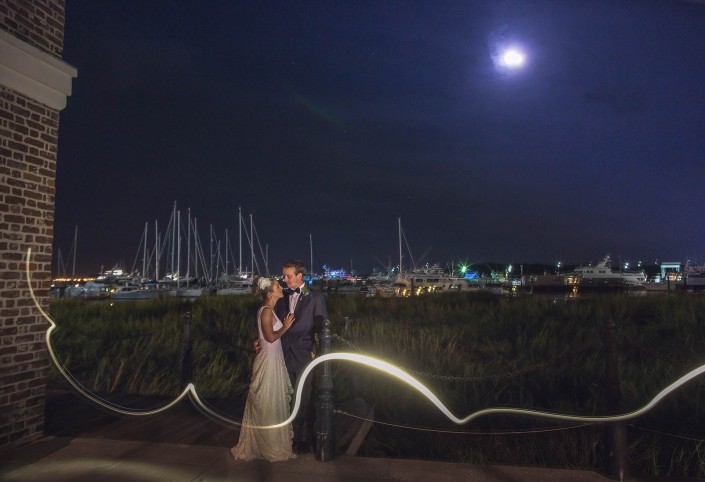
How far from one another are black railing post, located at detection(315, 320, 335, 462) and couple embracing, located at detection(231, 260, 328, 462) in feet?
1.03

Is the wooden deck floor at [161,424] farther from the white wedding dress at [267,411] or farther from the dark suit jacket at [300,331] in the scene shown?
the dark suit jacket at [300,331]

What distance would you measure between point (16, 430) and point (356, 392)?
4.37 m

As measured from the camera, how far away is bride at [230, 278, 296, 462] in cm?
517

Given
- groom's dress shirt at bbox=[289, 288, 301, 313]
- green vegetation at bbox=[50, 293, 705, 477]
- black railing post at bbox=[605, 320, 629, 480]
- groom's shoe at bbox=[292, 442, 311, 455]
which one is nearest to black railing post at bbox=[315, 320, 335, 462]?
groom's shoe at bbox=[292, 442, 311, 455]

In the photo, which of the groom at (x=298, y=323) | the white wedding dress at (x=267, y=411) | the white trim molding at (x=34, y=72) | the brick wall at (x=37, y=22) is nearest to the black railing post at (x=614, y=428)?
the groom at (x=298, y=323)

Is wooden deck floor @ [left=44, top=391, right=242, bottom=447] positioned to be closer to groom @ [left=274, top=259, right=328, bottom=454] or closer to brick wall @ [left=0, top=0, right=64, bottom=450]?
brick wall @ [left=0, top=0, right=64, bottom=450]

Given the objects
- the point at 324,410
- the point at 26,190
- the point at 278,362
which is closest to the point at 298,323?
the point at 278,362

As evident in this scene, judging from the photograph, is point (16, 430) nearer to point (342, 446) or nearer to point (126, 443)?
point (126, 443)

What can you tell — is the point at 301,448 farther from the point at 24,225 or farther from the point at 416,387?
the point at 24,225

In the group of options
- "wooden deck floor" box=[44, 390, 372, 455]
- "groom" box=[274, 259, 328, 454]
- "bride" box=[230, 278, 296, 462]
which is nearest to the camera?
"bride" box=[230, 278, 296, 462]

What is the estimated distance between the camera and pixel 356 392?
7.80m

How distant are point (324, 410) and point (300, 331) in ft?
2.87

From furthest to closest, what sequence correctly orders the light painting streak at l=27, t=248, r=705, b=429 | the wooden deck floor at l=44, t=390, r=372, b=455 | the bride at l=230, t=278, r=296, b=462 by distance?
the wooden deck floor at l=44, t=390, r=372, b=455
the bride at l=230, t=278, r=296, b=462
the light painting streak at l=27, t=248, r=705, b=429

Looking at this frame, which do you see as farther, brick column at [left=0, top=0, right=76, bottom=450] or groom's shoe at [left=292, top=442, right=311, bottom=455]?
groom's shoe at [left=292, top=442, right=311, bottom=455]
